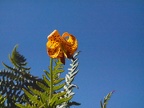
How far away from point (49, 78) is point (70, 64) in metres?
0.21

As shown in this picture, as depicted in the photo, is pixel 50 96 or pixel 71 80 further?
pixel 71 80

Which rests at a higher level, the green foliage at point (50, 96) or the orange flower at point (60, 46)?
the orange flower at point (60, 46)

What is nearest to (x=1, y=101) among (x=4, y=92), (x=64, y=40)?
(x=4, y=92)

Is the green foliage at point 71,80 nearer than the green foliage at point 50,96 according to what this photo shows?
No

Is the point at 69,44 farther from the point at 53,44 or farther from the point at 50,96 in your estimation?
the point at 50,96

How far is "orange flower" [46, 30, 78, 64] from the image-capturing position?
104cm

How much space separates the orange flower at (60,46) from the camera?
40.8 inches

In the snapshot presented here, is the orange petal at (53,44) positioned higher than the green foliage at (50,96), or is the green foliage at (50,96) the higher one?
the orange petal at (53,44)

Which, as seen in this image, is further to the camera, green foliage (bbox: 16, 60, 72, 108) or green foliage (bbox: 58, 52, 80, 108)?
green foliage (bbox: 58, 52, 80, 108)

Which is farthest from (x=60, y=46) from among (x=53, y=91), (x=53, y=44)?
(x=53, y=91)

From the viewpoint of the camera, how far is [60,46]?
1071mm

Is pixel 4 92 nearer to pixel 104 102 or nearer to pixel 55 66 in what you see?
pixel 55 66

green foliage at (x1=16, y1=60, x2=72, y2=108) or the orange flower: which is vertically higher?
the orange flower

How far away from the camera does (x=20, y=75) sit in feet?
4.57
